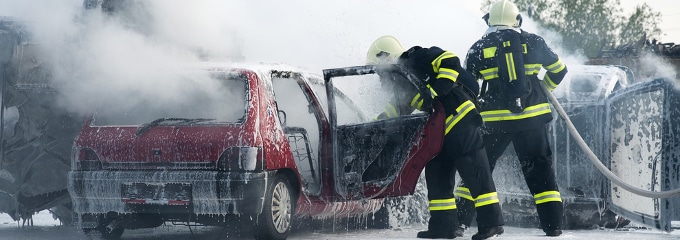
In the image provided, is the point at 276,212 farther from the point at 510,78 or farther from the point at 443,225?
the point at 510,78

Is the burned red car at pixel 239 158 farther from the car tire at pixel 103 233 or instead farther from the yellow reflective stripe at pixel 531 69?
the yellow reflective stripe at pixel 531 69

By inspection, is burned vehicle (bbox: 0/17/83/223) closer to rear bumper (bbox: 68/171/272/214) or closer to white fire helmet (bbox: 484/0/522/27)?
rear bumper (bbox: 68/171/272/214)

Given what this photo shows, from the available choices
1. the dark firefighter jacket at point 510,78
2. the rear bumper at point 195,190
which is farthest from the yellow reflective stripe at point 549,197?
the rear bumper at point 195,190

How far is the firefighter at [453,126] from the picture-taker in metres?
7.16

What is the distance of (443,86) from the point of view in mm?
7074

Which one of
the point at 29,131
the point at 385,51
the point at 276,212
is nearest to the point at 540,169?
the point at 385,51

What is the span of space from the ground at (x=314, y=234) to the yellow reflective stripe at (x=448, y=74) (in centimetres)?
141

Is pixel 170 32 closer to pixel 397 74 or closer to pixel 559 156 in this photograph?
pixel 397 74

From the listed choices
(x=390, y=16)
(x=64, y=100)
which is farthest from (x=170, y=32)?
(x=390, y=16)

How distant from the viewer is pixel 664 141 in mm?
7074

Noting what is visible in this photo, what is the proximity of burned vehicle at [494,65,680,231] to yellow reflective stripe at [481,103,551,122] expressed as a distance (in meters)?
0.85

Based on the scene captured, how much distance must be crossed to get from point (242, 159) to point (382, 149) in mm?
1339

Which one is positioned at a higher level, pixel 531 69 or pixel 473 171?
pixel 531 69

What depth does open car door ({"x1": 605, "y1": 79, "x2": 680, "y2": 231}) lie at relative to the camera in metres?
7.05
